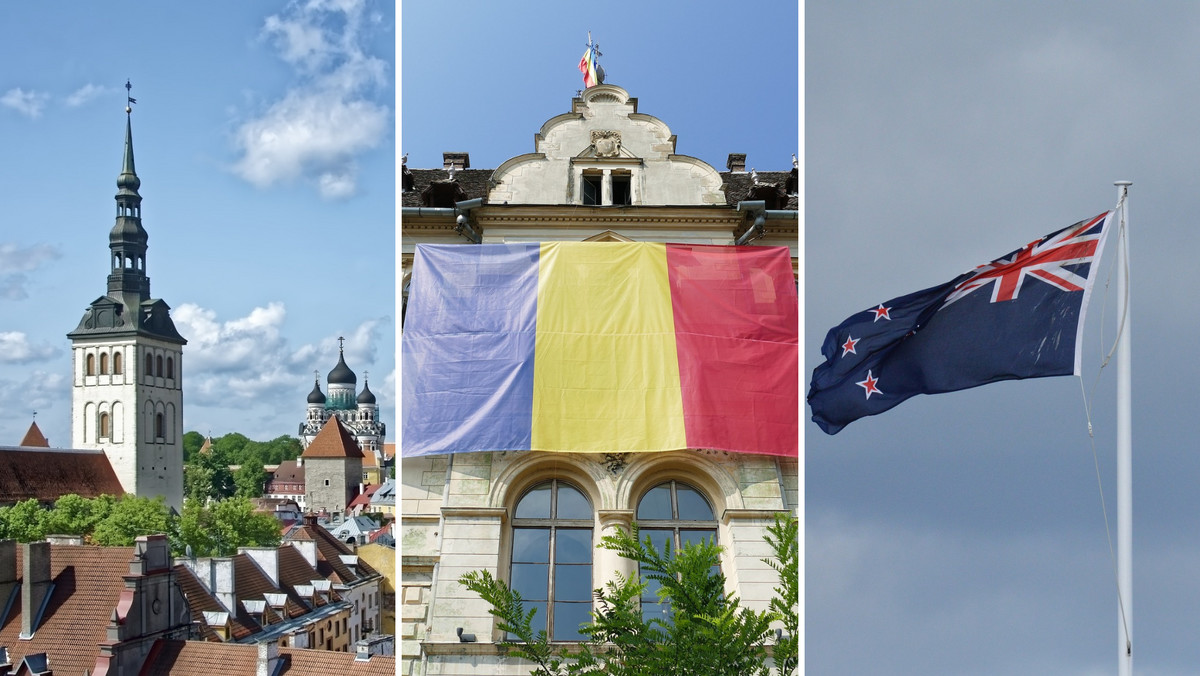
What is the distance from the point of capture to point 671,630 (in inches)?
368

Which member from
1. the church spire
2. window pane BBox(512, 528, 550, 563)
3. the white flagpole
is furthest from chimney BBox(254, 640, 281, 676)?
the church spire

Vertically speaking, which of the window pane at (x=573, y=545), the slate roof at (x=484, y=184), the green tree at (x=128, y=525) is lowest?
the green tree at (x=128, y=525)

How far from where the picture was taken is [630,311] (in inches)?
464

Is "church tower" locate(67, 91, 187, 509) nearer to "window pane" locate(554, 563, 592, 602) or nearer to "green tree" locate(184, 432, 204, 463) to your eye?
"green tree" locate(184, 432, 204, 463)

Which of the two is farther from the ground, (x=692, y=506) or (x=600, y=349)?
(x=600, y=349)

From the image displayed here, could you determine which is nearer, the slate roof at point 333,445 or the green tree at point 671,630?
the green tree at point 671,630

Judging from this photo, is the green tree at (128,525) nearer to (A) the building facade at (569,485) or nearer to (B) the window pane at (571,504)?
(A) the building facade at (569,485)

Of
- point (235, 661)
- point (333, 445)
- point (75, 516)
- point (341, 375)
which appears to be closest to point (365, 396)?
point (341, 375)

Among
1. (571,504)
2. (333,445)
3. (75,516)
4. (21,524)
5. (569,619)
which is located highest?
(571,504)

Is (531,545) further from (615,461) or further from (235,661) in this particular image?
(235,661)

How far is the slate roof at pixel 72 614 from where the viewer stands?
41844 mm

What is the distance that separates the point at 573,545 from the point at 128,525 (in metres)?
76.5

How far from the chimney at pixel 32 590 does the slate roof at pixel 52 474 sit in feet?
199

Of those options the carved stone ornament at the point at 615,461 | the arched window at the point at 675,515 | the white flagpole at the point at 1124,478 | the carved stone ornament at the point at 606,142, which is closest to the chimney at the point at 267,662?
the carved stone ornament at the point at 606,142
